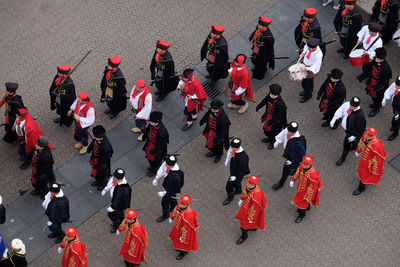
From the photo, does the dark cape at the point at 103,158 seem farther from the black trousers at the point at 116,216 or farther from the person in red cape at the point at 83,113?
the black trousers at the point at 116,216

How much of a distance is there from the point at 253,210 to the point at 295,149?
1.88 m

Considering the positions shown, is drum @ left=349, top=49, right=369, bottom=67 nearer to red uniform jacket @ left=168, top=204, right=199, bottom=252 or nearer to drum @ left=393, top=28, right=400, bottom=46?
drum @ left=393, top=28, right=400, bottom=46

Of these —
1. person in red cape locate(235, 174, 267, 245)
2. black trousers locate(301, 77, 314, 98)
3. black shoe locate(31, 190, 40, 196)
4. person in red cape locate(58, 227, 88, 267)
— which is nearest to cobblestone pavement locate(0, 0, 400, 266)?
black trousers locate(301, 77, 314, 98)

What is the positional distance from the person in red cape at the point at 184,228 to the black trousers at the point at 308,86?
5180 millimetres

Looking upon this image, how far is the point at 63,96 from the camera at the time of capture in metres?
21.6

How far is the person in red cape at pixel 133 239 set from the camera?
18719 mm

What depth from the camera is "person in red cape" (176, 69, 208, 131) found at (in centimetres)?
2142

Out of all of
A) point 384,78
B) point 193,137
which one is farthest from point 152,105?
point 384,78

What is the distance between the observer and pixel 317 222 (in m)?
20.5

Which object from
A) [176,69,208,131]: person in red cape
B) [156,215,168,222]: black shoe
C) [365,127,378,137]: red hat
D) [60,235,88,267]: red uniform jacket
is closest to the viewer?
[60,235,88,267]: red uniform jacket

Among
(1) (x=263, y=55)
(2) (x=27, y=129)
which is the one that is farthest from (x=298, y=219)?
(2) (x=27, y=129)

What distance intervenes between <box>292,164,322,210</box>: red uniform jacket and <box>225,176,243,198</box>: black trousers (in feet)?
4.28

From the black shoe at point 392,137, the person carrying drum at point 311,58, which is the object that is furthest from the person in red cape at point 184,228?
the black shoe at point 392,137

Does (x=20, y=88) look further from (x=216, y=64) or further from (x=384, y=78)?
(x=384, y=78)
